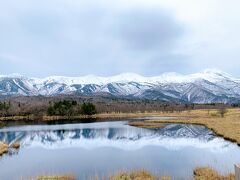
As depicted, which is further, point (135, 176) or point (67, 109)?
point (67, 109)

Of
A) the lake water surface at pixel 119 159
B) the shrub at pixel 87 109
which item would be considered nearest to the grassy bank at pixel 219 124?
the lake water surface at pixel 119 159

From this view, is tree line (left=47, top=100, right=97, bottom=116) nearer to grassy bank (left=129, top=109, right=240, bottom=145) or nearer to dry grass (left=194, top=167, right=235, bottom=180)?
grassy bank (left=129, top=109, right=240, bottom=145)

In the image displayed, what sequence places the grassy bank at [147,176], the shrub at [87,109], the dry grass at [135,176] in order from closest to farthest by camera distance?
the grassy bank at [147,176], the dry grass at [135,176], the shrub at [87,109]

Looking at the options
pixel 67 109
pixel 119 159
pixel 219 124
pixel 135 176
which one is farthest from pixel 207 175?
pixel 67 109

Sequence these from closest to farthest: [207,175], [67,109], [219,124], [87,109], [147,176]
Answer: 1. [207,175]
2. [147,176]
3. [219,124]
4. [67,109]
5. [87,109]

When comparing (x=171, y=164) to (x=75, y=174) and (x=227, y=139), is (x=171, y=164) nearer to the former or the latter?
(x=75, y=174)

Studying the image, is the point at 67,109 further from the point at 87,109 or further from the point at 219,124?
the point at 219,124

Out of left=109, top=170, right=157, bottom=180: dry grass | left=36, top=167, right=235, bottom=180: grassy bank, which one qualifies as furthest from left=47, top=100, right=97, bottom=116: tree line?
left=109, top=170, right=157, bottom=180: dry grass

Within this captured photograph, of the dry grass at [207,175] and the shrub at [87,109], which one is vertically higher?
the shrub at [87,109]

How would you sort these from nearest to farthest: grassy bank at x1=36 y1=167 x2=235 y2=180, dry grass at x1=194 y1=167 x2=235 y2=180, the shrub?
dry grass at x1=194 y1=167 x2=235 y2=180 → grassy bank at x1=36 y1=167 x2=235 y2=180 → the shrub

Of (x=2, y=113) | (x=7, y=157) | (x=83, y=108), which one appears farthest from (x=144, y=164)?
(x=2, y=113)

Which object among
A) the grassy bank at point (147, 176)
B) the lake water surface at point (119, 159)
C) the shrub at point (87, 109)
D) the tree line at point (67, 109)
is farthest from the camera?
the shrub at point (87, 109)

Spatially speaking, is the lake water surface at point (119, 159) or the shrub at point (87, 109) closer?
the lake water surface at point (119, 159)

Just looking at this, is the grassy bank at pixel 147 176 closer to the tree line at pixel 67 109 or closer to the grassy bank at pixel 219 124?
the grassy bank at pixel 219 124
